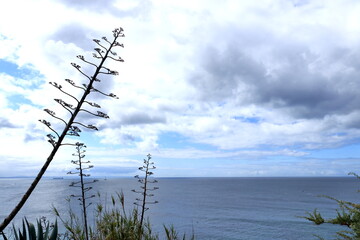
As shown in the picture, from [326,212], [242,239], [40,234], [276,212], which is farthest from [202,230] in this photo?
[40,234]

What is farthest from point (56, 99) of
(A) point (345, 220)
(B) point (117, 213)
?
(A) point (345, 220)

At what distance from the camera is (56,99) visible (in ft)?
6.85

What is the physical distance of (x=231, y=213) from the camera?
259 ft

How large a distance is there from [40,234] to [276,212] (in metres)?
85.6

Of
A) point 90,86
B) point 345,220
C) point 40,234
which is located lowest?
point 345,220

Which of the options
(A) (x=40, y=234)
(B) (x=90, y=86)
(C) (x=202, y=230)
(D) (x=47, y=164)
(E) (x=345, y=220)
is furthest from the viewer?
(C) (x=202, y=230)

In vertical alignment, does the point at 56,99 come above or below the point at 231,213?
above

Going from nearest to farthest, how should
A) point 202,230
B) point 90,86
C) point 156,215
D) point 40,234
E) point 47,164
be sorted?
point 47,164 < point 90,86 < point 40,234 < point 202,230 < point 156,215

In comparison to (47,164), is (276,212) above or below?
below

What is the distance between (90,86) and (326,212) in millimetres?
87689

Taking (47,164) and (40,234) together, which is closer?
(47,164)

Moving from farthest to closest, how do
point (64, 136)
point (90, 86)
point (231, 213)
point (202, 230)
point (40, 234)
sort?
point (231, 213) < point (202, 230) < point (40, 234) < point (90, 86) < point (64, 136)

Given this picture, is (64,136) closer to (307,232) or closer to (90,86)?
(90,86)

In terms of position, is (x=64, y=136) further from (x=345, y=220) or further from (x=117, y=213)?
(x=345, y=220)
